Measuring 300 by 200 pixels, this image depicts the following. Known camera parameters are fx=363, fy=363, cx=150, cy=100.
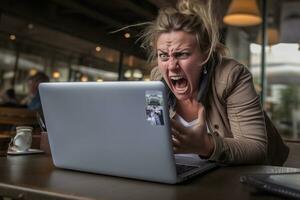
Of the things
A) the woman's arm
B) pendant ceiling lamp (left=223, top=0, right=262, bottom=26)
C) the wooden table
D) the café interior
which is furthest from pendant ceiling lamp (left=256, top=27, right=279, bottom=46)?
the wooden table

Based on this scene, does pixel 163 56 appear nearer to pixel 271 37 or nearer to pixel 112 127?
pixel 112 127

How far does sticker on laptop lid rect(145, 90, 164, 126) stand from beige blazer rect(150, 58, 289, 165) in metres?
0.38

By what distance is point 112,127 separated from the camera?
78 centimetres

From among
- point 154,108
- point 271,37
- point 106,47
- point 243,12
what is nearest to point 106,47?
point 106,47

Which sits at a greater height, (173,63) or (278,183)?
(173,63)

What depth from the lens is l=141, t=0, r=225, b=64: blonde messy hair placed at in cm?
129

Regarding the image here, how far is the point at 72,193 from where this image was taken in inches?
26.0

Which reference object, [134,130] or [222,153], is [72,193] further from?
[222,153]

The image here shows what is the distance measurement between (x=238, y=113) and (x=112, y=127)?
1.87 feet

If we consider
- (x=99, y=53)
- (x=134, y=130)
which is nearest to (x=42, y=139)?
(x=134, y=130)

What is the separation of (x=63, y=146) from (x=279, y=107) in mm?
6051

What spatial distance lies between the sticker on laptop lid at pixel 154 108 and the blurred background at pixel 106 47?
16.1ft

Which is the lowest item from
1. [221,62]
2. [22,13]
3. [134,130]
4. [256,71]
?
[134,130]

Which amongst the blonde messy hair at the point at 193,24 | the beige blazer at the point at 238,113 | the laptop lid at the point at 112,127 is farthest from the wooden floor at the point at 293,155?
the laptop lid at the point at 112,127
